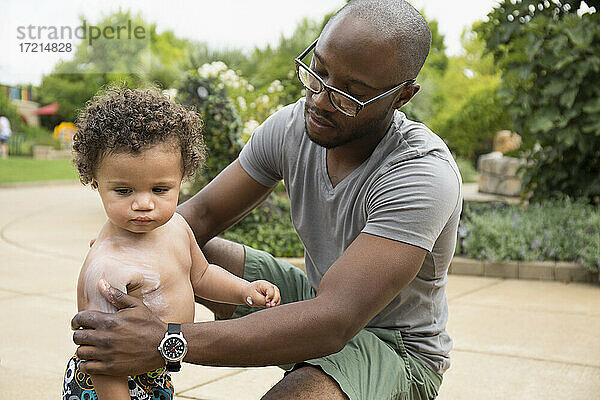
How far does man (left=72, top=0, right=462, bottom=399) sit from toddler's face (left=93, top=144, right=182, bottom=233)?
0.77ft

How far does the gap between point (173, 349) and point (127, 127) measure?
1.97 ft

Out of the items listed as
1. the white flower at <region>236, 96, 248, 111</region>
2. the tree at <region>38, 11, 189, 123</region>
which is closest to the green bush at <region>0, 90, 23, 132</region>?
the tree at <region>38, 11, 189, 123</region>

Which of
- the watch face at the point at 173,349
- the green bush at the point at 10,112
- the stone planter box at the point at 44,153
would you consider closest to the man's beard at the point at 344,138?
the watch face at the point at 173,349

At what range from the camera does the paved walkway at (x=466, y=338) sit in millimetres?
3414

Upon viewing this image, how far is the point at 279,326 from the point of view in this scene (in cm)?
201

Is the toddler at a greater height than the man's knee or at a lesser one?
greater

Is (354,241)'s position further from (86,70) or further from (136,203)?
(86,70)

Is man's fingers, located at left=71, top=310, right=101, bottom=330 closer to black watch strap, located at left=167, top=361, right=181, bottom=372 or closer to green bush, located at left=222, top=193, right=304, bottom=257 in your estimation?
black watch strap, located at left=167, top=361, right=181, bottom=372

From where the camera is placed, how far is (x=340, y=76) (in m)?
2.28

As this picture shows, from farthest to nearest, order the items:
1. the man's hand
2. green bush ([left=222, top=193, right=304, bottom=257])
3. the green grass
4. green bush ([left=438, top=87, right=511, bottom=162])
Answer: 1. green bush ([left=438, top=87, right=511, bottom=162])
2. the green grass
3. green bush ([left=222, top=193, right=304, bottom=257])
4. the man's hand

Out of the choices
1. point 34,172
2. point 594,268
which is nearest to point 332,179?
point 594,268

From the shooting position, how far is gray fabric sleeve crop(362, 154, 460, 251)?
7.09ft

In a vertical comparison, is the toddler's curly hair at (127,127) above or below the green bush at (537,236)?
above

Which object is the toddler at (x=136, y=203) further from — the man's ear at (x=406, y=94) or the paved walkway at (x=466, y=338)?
the paved walkway at (x=466, y=338)
